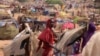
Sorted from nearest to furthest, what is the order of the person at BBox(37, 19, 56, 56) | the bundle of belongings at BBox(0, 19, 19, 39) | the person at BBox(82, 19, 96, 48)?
1. the person at BBox(82, 19, 96, 48)
2. the person at BBox(37, 19, 56, 56)
3. the bundle of belongings at BBox(0, 19, 19, 39)

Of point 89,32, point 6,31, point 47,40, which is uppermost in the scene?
point 89,32

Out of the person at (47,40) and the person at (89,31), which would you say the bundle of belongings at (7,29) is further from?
the person at (89,31)

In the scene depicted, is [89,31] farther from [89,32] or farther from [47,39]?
[47,39]

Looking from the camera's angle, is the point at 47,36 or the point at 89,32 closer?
the point at 89,32

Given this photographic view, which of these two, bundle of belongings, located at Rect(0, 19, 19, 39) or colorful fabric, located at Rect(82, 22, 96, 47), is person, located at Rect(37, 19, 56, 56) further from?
bundle of belongings, located at Rect(0, 19, 19, 39)

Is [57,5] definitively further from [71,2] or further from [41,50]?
[41,50]

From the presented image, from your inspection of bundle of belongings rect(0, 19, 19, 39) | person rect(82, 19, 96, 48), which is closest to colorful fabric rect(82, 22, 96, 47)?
person rect(82, 19, 96, 48)

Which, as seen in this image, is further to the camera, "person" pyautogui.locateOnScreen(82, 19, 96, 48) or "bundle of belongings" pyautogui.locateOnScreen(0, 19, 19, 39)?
"bundle of belongings" pyautogui.locateOnScreen(0, 19, 19, 39)

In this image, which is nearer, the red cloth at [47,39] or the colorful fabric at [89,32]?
the colorful fabric at [89,32]

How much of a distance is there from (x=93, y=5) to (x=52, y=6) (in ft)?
5.17

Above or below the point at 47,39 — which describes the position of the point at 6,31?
below

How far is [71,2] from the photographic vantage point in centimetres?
979

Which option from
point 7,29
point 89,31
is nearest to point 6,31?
point 7,29

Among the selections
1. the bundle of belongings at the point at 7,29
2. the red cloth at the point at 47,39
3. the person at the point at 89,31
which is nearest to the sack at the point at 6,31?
the bundle of belongings at the point at 7,29
